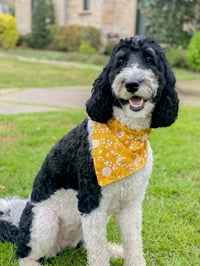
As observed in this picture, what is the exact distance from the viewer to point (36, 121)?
6.58 m

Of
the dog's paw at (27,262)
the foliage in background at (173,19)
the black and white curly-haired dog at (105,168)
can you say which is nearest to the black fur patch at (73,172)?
the black and white curly-haired dog at (105,168)

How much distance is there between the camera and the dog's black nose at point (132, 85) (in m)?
2.33

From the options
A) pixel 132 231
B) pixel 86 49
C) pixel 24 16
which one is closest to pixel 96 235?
pixel 132 231

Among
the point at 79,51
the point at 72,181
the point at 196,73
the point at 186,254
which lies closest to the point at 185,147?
the point at 186,254

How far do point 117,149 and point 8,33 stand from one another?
1857 centimetres

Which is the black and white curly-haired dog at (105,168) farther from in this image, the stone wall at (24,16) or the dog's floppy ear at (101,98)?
the stone wall at (24,16)

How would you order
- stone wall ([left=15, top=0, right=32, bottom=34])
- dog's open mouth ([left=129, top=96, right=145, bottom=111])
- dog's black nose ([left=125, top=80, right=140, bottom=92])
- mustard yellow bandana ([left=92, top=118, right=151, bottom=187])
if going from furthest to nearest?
stone wall ([left=15, top=0, right=32, bottom=34]), mustard yellow bandana ([left=92, top=118, right=151, bottom=187]), dog's open mouth ([left=129, top=96, right=145, bottom=111]), dog's black nose ([left=125, top=80, right=140, bottom=92])

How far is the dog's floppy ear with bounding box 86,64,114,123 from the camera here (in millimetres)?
2572

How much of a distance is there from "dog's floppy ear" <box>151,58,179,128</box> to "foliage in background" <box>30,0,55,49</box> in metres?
17.9

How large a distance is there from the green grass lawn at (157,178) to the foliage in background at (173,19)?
6.43 meters

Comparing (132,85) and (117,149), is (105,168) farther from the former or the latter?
(132,85)

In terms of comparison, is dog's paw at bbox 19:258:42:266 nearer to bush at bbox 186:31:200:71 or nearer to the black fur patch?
the black fur patch

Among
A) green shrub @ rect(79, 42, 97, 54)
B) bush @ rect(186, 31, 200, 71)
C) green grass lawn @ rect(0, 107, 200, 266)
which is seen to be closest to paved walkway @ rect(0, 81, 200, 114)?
green grass lawn @ rect(0, 107, 200, 266)

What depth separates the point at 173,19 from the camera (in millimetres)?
13266
